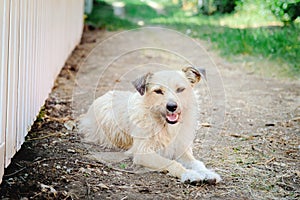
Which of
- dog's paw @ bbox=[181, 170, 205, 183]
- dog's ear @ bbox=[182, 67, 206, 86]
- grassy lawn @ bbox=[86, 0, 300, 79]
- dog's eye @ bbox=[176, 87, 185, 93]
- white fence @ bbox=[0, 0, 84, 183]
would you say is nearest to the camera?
white fence @ bbox=[0, 0, 84, 183]

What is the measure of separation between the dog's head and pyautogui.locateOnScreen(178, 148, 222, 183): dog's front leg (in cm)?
38

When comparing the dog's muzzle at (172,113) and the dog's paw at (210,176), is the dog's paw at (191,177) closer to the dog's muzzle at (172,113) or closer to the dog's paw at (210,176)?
the dog's paw at (210,176)

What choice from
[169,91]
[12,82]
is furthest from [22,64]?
[169,91]

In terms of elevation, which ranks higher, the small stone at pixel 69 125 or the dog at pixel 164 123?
the dog at pixel 164 123

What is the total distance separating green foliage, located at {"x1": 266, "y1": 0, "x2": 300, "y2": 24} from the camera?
12.1 metres

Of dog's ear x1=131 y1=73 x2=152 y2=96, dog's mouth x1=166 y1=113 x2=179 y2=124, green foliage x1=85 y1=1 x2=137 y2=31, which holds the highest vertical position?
dog's ear x1=131 y1=73 x2=152 y2=96

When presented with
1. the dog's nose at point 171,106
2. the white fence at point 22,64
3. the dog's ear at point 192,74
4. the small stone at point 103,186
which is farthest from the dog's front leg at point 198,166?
the white fence at point 22,64

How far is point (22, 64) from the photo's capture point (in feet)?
15.3

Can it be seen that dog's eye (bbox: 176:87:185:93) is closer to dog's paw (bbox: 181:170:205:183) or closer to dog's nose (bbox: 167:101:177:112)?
dog's nose (bbox: 167:101:177:112)

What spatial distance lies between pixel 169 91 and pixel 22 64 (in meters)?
1.30

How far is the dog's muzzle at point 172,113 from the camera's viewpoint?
172 inches

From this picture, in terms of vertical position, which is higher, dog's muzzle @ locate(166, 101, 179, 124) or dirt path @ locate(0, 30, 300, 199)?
dog's muzzle @ locate(166, 101, 179, 124)

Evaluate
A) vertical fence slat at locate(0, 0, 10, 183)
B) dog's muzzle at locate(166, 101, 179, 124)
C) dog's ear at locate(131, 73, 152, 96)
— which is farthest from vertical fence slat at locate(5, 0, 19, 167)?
dog's muzzle at locate(166, 101, 179, 124)

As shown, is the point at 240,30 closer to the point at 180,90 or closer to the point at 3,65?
the point at 180,90
